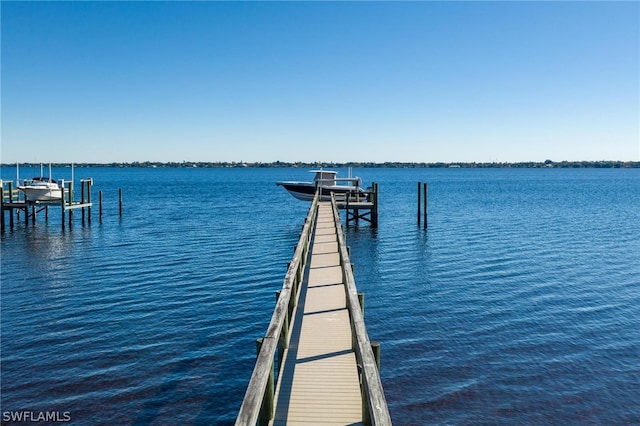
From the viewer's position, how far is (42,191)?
35.6 metres

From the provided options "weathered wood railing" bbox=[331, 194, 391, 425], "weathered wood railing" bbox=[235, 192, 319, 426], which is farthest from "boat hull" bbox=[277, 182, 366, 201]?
"weathered wood railing" bbox=[331, 194, 391, 425]

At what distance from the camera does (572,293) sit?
18.4 metres

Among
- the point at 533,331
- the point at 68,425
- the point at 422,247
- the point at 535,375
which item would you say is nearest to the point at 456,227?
the point at 422,247

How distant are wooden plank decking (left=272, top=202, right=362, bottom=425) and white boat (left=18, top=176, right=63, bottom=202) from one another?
28742mm

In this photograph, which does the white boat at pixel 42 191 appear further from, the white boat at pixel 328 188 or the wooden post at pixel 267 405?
the wooden post at pixel 267 405

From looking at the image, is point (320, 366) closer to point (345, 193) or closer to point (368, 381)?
point (368, 381)

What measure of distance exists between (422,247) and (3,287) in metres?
19.4

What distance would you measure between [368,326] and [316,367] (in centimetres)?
656

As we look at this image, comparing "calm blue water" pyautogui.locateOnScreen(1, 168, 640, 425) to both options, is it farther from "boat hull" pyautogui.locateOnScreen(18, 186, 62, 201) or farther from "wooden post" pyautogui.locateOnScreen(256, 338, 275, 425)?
"boat hull" pyautogui.locateOnScreen(18, 186, 62, 201)

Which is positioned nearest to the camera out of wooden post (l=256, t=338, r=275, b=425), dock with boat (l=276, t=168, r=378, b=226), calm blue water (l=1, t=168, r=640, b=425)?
wooden post (l=256, t=338, r=275, b=425)

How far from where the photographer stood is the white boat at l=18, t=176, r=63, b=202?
3553 centimetres

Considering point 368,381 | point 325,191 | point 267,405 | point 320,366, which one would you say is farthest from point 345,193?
point 368,381

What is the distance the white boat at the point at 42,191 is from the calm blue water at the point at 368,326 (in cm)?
638

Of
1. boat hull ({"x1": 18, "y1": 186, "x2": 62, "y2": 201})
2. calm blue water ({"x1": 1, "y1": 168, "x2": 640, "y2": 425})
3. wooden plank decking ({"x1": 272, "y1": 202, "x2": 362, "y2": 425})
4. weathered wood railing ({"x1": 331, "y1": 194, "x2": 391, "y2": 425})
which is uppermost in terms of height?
boat hull ({"x1": 18, "y1": 186, "x2": 62, "y2": 201})
